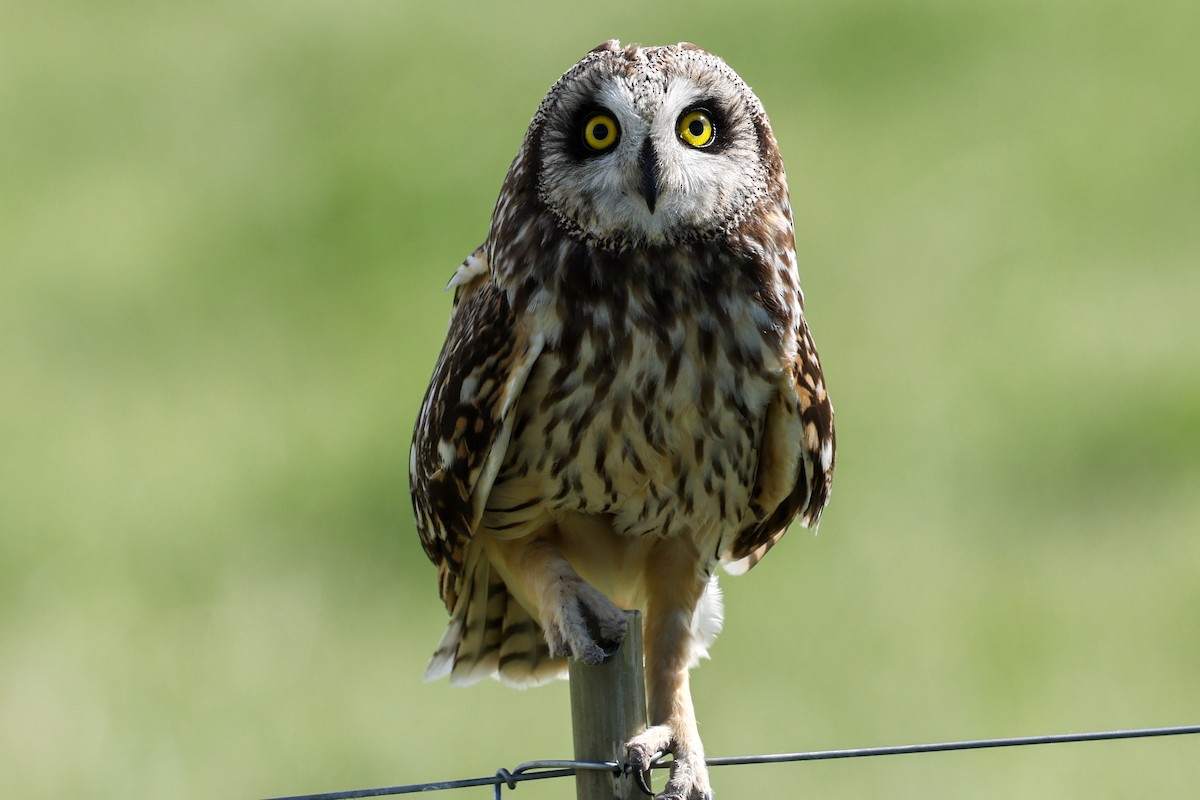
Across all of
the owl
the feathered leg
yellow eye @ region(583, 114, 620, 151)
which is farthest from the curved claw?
yellow eye @ region(583, 114, 620, 151)

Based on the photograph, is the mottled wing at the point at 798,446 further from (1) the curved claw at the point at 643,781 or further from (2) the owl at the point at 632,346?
(1) the curved claw at the point at 643,781

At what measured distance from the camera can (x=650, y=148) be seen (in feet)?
12.9

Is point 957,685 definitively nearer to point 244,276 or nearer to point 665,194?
point 665,194

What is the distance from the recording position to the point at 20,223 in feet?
47.1

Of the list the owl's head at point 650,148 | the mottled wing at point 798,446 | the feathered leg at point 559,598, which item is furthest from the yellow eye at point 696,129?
the feathered leg at point 559,598

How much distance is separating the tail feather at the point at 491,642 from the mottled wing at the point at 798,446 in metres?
0.77

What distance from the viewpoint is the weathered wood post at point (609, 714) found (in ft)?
11.6

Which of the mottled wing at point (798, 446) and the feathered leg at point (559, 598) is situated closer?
the feathered leg at point (559, 598)

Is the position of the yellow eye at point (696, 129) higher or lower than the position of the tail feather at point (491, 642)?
higher

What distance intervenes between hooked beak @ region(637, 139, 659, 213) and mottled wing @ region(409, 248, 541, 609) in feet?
1.45

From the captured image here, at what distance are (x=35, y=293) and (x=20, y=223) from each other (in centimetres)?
129

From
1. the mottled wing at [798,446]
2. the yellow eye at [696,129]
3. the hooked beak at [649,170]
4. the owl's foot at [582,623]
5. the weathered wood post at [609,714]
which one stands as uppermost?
the yellow eye at [696,129]

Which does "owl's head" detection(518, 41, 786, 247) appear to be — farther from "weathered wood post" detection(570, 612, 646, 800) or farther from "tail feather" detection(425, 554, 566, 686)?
"tail feather" detection(425, 554, 566, 686)

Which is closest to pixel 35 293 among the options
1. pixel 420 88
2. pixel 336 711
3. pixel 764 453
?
pixel 420 88
